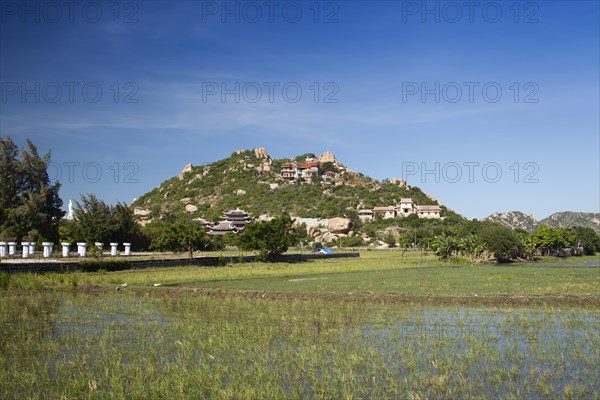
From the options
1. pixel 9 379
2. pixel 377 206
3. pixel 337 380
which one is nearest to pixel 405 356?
pixel 337 380

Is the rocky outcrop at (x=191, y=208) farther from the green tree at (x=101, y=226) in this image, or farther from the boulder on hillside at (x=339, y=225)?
the green tree at (x=101, y=226)

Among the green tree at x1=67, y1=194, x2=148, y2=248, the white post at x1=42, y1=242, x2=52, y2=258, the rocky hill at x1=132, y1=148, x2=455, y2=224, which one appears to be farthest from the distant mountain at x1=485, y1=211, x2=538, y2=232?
the white post at x1=42, y1=242, x2=52, y2=258

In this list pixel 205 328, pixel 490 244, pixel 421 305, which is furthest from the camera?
pixel 490 244

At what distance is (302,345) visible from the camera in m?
12.3

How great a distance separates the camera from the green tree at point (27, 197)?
5591 centimetres

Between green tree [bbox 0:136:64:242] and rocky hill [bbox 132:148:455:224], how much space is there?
48160mm

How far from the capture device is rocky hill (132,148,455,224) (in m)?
120

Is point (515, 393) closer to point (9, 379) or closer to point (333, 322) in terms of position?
point (333, 322)

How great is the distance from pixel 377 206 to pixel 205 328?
114 m

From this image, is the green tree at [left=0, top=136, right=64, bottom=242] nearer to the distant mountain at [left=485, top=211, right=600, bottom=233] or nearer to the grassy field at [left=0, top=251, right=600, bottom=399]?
the grassy field at [left=0, top=251, right=600, bottom=399]

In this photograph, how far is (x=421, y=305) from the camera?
19969 millimetres

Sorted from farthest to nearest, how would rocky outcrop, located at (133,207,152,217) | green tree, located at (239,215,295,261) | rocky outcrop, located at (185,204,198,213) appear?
rocky outcrop, located at (185,204,198,213), rocky outcrop, located at (133,207,152,217), green tree, located at (239,215,295,261)

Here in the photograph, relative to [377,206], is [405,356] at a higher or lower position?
lower

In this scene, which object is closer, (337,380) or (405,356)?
(337,380)
